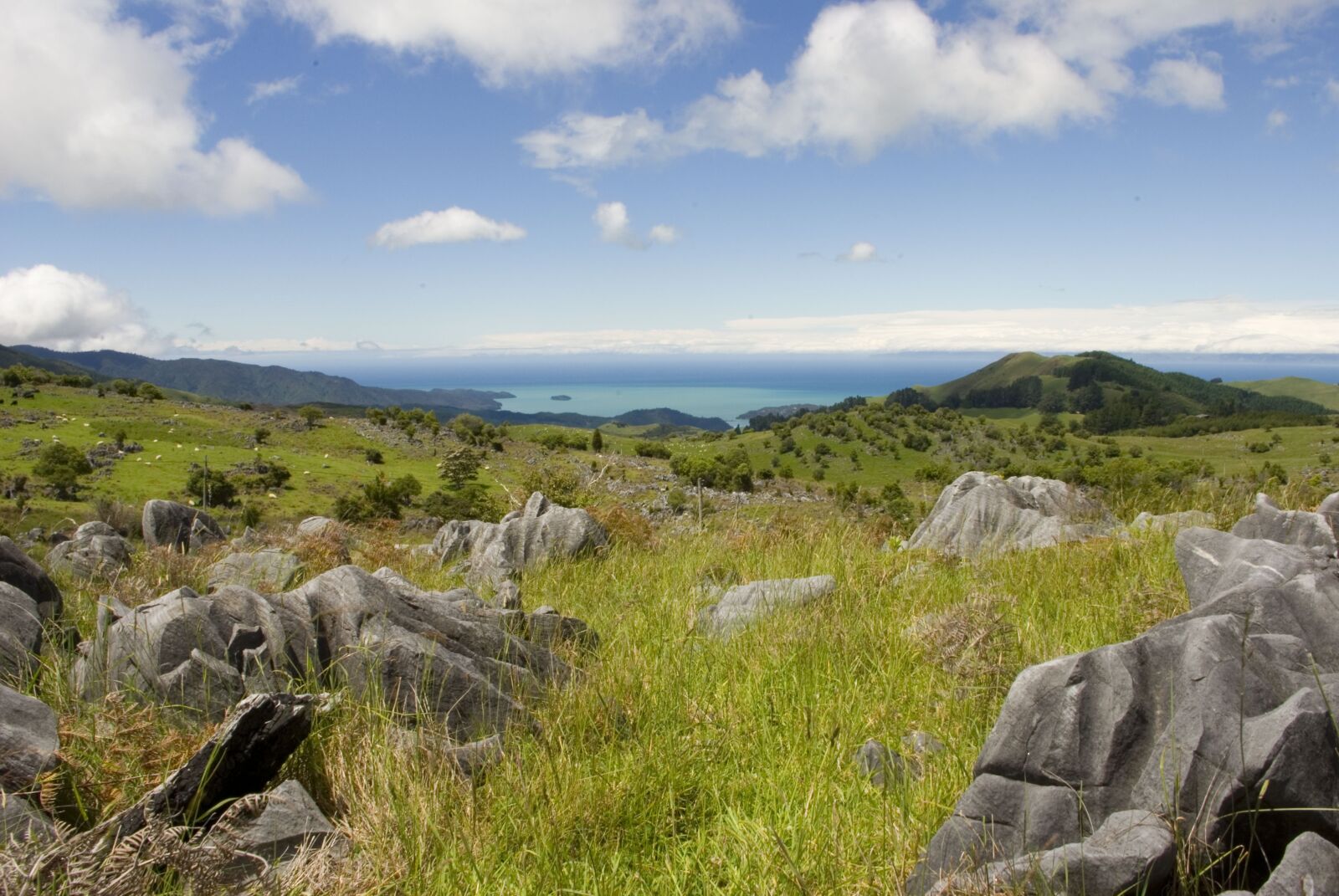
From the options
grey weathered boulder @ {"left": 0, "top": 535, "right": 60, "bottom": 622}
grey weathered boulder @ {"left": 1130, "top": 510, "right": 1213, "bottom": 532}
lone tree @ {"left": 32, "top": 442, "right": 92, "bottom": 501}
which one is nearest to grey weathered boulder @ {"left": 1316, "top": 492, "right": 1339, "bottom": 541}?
grey weathered boulder @ {"left": 1130, "top": 510, "right": 1213, "bottom": 532}

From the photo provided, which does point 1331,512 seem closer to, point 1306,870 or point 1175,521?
point 1175,521

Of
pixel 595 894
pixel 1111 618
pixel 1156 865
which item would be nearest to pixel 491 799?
pixel 595 894

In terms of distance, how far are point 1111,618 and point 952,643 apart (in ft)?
5.24

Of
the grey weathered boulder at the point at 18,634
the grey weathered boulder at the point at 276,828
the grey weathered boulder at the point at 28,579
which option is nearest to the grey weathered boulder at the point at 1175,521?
the grey weathered boulder at the point at 276,828

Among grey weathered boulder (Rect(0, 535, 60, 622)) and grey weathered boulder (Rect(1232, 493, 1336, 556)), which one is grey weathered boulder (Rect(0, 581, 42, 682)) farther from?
grey weathered boulder (Rect(1232, 493, 1336, 556))

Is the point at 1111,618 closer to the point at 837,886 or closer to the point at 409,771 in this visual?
the point at 837,886

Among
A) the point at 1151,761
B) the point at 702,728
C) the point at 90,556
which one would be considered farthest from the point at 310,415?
the point at 1151,761

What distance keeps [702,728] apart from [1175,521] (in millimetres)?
7370

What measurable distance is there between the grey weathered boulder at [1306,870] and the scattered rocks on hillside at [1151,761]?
14 centimetres

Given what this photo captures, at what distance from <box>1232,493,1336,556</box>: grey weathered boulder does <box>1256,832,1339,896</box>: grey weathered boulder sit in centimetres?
433

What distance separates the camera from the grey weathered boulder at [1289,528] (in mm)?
6293

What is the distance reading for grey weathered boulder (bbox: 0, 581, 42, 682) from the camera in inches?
195

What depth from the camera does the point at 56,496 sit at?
6166cm

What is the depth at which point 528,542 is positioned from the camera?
10.9 metres
